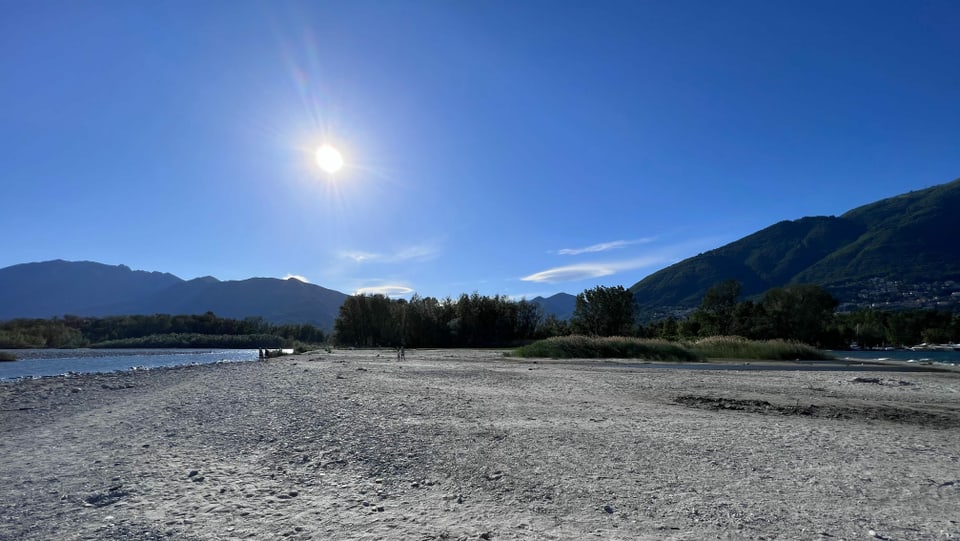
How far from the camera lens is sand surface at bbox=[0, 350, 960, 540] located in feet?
13.4

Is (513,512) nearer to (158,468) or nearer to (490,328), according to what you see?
(158,468)

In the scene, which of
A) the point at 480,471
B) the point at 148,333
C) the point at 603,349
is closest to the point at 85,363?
the point at 603,349

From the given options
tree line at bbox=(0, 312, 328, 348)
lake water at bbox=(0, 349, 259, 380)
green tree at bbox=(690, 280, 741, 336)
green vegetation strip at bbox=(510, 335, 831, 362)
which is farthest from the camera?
tree line at bbox=(0, 312, 328, 348)

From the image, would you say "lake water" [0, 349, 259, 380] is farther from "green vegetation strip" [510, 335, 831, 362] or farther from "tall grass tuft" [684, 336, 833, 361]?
"tall grass tuft" [684, 336, 833, 361]

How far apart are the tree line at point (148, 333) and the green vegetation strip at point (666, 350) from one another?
8728cm

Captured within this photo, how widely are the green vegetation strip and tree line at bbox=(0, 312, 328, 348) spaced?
8728cm

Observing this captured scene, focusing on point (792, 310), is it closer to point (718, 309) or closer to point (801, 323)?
point (801, 323)

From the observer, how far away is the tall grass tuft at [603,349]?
35.8 m

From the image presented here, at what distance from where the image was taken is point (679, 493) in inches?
191

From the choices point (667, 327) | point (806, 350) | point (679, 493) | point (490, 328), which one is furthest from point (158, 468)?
point (667, 327)

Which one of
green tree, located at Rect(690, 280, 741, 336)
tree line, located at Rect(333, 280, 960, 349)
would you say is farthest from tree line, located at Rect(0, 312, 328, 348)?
green tree, located at Rect(690, 280, 741, 336)

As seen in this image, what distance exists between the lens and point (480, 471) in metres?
5.71

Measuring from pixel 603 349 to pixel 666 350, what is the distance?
4342 mm

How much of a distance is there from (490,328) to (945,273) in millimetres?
177547
